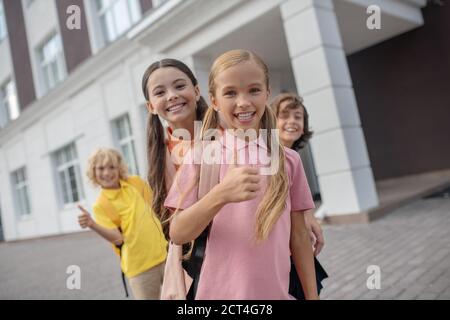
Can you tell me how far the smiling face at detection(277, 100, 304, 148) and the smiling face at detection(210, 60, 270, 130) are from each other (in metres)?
0.25

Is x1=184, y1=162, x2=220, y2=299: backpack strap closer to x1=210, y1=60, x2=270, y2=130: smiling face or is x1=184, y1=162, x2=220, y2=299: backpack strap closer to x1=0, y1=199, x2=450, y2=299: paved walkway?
x1=210, y1=60, x2=270, y2=130: smiling face

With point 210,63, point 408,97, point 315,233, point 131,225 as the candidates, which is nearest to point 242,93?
point 315,233

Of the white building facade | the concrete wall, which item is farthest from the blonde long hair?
the concrete wall

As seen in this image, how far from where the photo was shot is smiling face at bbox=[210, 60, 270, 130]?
62 cm

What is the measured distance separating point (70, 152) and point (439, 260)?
785 centimetres

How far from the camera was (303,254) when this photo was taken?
2.45 feet

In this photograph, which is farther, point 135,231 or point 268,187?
point 135,231

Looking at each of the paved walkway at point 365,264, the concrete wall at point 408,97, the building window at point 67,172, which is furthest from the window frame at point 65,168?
the concrete wall at point 408,97

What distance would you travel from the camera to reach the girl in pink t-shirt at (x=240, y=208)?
0.62 m

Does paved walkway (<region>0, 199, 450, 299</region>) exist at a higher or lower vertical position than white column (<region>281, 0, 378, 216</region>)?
lower

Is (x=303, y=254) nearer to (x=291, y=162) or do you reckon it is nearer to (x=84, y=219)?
(x=291, y=162)

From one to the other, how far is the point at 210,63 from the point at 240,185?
4.15ft

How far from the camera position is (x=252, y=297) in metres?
0.66

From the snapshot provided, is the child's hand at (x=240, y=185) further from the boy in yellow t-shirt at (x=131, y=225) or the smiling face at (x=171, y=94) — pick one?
the boy in yellow t-shirt at (x=131, y=225)
